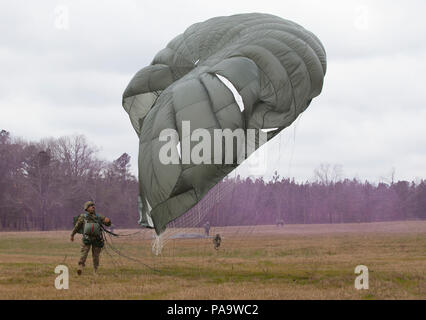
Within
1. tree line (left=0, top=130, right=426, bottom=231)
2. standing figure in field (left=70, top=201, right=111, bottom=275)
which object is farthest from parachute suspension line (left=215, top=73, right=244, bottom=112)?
tree line (left=0, top=130, right=426, bottom=231)

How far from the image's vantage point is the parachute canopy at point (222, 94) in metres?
11.3

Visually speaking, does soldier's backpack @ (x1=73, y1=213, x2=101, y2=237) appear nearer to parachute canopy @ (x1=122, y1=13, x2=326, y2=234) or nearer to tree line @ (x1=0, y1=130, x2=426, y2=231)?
parachute canopy @ (x1=122, y1=13, x2=326, y2=234)

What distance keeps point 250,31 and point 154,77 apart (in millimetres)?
2930

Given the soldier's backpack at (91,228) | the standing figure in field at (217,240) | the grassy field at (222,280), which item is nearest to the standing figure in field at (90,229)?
the soldier's backpack at (91,228)

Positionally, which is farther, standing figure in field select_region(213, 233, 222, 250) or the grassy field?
standing figure in field select_region(213, 233, 222, 250)

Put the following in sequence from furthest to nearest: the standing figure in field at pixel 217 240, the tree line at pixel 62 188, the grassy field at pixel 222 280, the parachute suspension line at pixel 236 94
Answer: the tree line at pixel 62 188
the standing figure in field at pixel 217 240
the parachute suspension line at pixel 236 94
the grassy field at pixel 222 280

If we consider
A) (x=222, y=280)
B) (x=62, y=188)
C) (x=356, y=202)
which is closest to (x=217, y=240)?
(x=222, y=280)

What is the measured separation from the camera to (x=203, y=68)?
12492 mm

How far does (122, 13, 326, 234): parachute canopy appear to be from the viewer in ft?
37.0

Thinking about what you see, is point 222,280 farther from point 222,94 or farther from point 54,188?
point 54,188

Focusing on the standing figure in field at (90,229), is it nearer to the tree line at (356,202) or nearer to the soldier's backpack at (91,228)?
the soldier's backpack at (91,228)

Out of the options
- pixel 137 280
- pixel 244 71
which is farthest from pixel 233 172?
pixel 137 280

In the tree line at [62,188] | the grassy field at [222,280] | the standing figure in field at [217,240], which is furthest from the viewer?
the tree line at [62,188]
